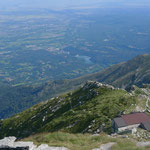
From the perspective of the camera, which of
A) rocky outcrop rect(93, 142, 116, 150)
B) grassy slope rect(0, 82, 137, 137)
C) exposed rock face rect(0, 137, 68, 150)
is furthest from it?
grassy slope rect(0, 82, 137, 137)

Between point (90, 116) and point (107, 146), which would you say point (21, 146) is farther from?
point (90, 116)

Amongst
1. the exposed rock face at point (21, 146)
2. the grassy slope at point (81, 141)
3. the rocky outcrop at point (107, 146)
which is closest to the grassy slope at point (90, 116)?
the grassy slope at point (81, 141)

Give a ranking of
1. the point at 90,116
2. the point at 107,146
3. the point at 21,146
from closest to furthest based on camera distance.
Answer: the point at 21,146 < the point at 107,146 < the point at 90,116

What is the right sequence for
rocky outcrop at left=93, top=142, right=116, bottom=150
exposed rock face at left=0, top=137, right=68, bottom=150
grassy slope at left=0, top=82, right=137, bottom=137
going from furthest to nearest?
grassy slope at left=0, top=82, right=137, bottom=137 < rocky outcrop at left=93, top=142, right=116, bottom=150 < exposed rock face at left=0, top=137, right=68, bottom=150

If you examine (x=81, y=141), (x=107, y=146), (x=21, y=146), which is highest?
(x=21, y=146)

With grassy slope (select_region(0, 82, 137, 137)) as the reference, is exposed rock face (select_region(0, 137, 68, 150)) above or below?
above

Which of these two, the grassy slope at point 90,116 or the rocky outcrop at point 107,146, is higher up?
the rocky outcrop at point 107,146

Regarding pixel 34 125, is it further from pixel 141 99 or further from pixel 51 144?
pixel 51 144

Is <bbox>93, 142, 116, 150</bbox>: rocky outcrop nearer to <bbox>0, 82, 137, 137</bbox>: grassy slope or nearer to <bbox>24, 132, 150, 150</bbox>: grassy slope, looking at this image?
<bbox>24, 132, 150, 150</bbox>: grassy slope

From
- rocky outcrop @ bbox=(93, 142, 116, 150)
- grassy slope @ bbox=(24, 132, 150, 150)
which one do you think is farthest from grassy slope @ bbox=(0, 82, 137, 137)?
rocky outcrop @ bbox=(93, 142, 116, 150)

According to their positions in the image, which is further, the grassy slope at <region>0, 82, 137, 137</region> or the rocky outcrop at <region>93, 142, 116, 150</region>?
the grassy slope at <region>0, 82, 137, 137</region>

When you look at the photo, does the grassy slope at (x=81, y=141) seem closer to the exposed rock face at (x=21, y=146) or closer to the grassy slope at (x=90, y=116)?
the exposed rock face at (x=21, y=146)

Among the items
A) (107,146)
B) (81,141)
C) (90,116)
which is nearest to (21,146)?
(81,141)
